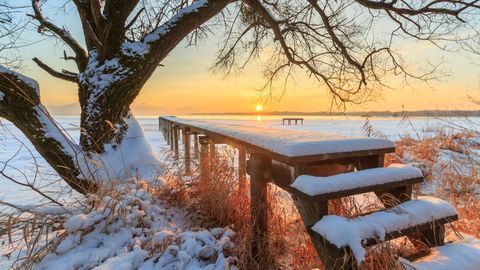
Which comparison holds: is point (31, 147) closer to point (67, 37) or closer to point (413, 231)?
point (67, 37)

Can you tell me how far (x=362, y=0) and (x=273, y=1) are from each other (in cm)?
267

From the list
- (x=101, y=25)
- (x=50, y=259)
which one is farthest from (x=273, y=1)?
(x=50, y=259)

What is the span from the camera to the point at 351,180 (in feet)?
5.68

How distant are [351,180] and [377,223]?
273 mm

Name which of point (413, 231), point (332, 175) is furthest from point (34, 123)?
point (413, 231)

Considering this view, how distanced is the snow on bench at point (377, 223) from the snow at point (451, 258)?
18 centimetres

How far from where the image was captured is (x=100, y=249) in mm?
2139

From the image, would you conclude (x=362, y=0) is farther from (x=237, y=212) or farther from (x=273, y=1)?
(x=237, y=212)

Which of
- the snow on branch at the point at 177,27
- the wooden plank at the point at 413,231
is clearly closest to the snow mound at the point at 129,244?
the wooden plank at the point at 413,231

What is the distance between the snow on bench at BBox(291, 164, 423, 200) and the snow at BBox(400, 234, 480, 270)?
44 cm

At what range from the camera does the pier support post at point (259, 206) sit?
238 cm

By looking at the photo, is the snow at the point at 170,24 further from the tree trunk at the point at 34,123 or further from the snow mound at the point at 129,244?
the snow mound at the point at 129,244

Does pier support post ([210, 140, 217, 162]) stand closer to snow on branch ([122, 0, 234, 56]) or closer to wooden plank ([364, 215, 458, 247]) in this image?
snow on branch ([122, 0, 234, 56])

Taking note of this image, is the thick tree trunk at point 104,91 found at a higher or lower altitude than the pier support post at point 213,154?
higher
